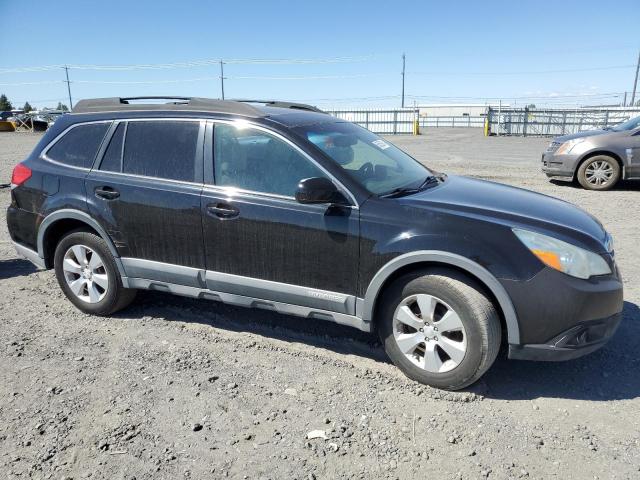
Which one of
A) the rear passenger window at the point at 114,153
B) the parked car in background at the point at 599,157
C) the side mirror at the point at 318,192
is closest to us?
the side mirror at the point at 318,192

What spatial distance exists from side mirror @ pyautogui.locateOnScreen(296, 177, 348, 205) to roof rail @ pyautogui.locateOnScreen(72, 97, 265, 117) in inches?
33.1

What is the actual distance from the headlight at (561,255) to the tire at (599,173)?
8.23 meters

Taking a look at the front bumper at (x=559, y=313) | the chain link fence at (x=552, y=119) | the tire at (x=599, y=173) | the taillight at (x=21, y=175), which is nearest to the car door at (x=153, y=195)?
the taillight at (x=21, y=175)

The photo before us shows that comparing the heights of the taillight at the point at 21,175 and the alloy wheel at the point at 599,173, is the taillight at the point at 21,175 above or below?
above

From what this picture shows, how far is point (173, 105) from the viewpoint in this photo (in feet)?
13.9

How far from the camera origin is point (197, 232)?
3.83m

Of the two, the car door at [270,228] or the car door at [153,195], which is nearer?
the car door at [270,228]

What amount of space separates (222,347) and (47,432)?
134 centimetres

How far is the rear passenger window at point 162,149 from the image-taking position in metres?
3.96

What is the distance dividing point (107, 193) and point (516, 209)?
10.4 ft

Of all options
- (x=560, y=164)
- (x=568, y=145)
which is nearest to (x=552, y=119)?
(x=568, y=145)

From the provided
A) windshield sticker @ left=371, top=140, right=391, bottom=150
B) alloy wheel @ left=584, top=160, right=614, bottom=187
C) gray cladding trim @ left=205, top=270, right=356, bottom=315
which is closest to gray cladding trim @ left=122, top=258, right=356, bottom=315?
gray cladding trim @ left=205, top=270, right=356, bottom=315

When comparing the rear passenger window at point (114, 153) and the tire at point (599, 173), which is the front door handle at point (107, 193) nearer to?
the rear passenger window at point (114, 153)

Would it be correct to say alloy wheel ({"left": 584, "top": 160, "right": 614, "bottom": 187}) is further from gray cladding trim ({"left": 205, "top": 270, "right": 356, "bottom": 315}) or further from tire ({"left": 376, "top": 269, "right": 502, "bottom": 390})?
gray cladding trim ({"left": 205, "top": 270, "right": 356, "bottom": 315})
